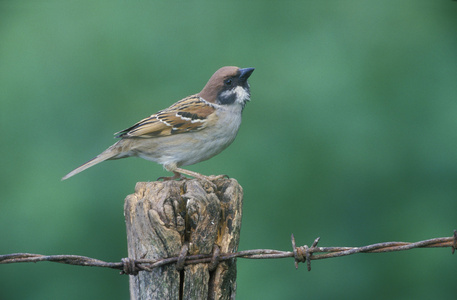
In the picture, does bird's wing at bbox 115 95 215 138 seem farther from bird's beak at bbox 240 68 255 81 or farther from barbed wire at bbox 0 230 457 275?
barbed wire at bbox 0 230 457 275

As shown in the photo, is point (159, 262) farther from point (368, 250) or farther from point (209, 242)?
point (368, 250)

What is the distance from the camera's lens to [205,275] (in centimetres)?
277

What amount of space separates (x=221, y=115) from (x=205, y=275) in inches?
80.6

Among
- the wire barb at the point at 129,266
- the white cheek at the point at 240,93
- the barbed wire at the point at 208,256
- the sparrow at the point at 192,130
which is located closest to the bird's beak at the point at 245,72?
the sparrow at the point at 192,130

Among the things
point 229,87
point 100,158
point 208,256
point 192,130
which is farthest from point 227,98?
point 208,256

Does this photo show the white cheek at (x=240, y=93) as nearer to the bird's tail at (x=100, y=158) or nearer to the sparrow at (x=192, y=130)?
the sparrow at (x=192, y=130)

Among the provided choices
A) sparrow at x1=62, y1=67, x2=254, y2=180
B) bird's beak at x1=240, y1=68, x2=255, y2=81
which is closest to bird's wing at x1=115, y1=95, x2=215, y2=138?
sparrow at x1=62, y1=67, x2=254, y2=180

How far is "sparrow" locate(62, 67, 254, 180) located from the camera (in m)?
4.54

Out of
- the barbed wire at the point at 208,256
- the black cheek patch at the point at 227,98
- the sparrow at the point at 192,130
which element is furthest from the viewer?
the black cheek patch at the point at 227,98

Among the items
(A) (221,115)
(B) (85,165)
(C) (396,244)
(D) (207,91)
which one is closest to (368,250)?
(C) (396,244)

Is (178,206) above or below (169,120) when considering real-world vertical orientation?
below

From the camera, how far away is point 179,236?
2.69m

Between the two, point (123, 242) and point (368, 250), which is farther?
point (123, 242)

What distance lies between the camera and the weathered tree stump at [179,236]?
2.68 m
